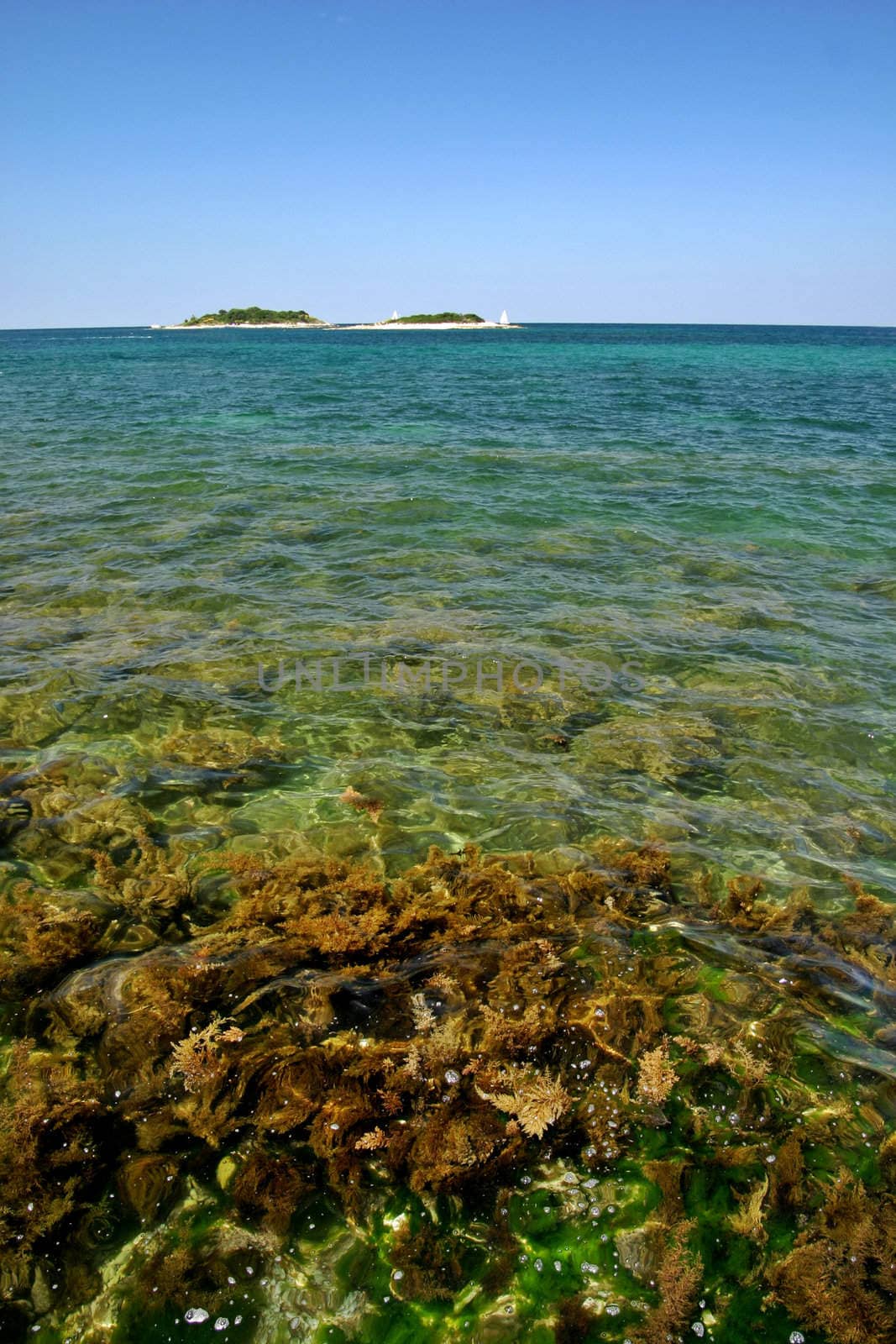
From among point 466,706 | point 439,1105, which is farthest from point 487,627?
point 439,1105

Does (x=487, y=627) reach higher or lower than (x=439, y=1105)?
higher

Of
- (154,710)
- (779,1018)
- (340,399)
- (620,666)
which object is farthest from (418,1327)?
(340,399)

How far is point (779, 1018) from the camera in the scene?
13.3 ft

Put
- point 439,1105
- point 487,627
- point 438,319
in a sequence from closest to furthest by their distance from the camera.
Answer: point 439,1105
point 487,627
point 438,319

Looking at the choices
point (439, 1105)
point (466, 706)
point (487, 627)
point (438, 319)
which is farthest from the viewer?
point (438, 319)

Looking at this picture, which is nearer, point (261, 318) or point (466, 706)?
point (466, 706)

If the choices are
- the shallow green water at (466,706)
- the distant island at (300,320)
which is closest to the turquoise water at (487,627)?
the shallow green water at (466,706)

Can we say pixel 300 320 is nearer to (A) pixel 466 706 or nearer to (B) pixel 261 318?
(B) pixel 261 318

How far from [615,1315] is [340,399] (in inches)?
1341

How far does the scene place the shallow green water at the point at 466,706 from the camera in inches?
127

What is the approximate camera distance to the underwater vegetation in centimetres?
285

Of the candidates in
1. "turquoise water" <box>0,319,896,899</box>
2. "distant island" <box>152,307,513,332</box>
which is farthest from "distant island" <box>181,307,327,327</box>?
"turquoise water" <box>0,319,896,899</box>

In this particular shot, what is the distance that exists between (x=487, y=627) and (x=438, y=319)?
6843 inches

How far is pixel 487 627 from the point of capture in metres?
9.44
